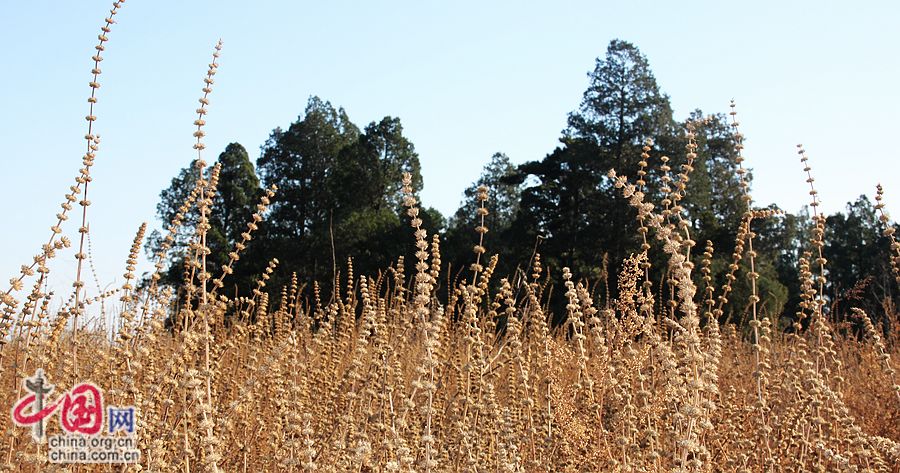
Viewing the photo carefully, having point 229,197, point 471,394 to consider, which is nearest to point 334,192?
point 229,197

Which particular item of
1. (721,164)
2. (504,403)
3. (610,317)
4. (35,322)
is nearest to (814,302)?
(610,317)

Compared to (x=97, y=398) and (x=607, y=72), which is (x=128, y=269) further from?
(x=607, y=72)

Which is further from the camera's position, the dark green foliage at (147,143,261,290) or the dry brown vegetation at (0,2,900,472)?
the dark green foliage at (147,143,261,290)

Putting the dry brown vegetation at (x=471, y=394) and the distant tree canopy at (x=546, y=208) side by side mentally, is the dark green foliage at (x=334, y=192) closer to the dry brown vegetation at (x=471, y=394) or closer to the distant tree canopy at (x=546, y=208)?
the distant tree canopy at (x=546, y=208)

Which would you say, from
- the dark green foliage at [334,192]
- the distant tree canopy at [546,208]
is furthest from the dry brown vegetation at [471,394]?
the dark green foliage at [334,192]

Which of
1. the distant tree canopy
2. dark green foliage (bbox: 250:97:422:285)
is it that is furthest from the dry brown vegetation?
dark green foliage (bbox: 250:97:422:285)

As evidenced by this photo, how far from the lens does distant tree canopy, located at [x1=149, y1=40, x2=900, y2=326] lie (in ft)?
86.4

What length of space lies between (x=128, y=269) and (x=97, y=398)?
0.51 m

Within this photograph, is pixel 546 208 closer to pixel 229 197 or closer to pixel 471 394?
pixel 229 197

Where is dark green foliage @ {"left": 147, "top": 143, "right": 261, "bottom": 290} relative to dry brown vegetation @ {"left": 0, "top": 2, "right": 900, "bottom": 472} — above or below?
above

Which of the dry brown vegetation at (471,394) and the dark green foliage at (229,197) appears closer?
the dry brown vegetation at (471,394)

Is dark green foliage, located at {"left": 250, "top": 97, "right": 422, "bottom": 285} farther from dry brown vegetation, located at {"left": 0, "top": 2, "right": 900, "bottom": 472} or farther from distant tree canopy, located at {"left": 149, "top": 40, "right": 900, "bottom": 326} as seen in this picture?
dry brown vegetation, located at {"left": 0, "top": 2, "right": 900, "bottom": 472}

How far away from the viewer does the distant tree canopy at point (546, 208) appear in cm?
2634

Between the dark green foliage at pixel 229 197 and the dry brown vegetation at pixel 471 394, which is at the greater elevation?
the dark green foliage at pixel 229 197
